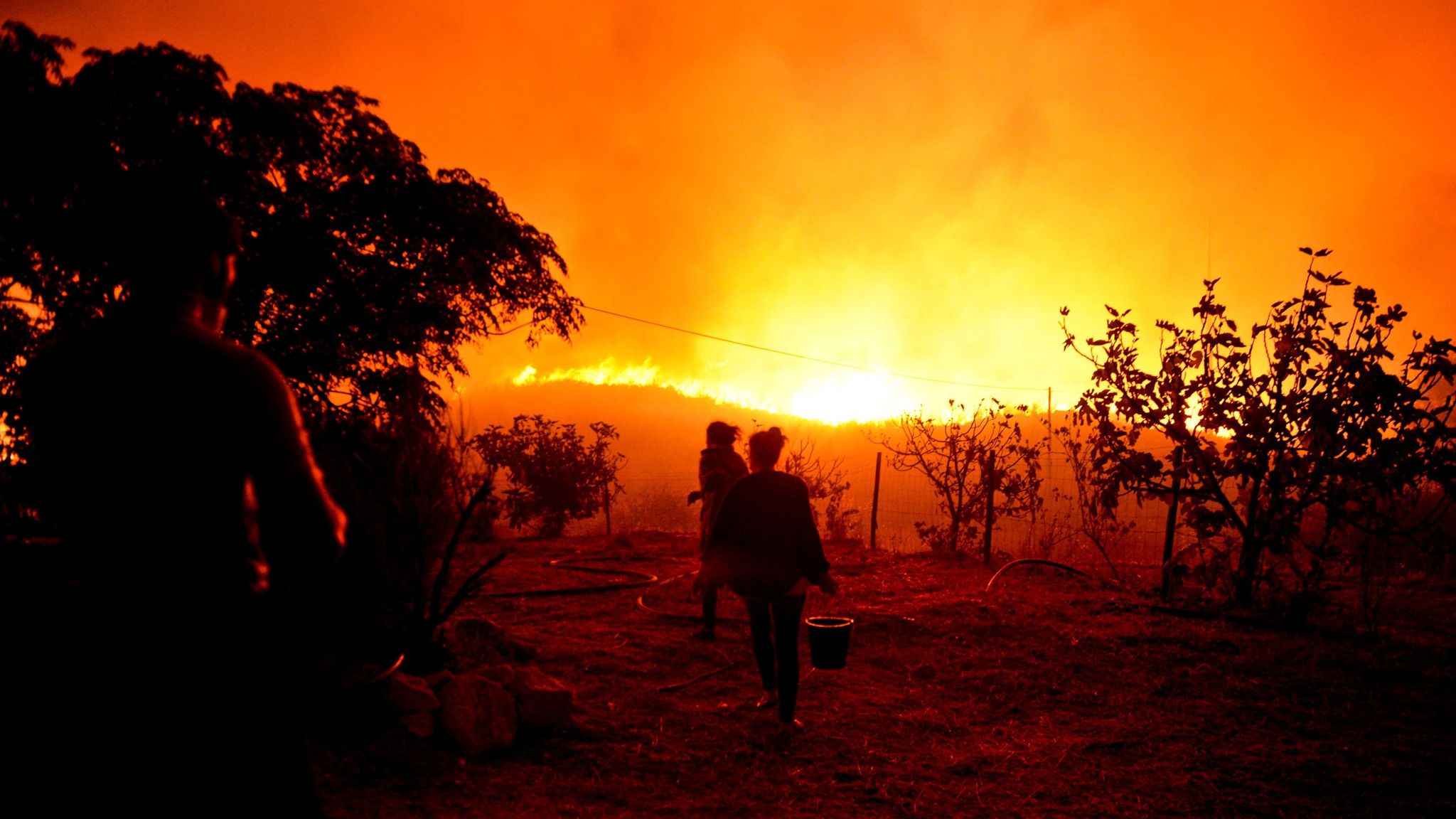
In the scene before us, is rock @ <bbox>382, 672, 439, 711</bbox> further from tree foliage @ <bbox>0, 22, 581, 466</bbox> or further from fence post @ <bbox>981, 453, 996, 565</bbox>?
fence post @ <bbox>981, 453, 996, 565</bbox>

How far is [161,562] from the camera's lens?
1572 millimetres

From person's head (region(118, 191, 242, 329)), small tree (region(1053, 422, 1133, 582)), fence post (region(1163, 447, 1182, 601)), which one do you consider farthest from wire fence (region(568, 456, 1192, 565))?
person's head (region(118, 191, 242, 329))

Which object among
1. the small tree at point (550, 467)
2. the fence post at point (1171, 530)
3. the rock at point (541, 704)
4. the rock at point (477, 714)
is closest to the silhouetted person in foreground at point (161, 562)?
the rock at point (477, 714)

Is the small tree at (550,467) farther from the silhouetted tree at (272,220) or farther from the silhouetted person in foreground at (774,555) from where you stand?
the silhouetted person in foreground at (774,555)

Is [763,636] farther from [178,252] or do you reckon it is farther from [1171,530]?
[1171,530]

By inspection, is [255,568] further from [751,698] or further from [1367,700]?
[1367,700]

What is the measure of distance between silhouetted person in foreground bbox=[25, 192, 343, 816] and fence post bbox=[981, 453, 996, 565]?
1180cm

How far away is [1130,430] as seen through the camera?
9.11m

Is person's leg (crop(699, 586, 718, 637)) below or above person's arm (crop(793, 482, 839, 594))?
below

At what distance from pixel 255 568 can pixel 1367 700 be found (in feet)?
24.6

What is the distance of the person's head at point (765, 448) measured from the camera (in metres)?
5.12

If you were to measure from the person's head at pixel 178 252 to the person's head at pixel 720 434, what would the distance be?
5379mm

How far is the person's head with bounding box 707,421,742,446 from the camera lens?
714 centimetres

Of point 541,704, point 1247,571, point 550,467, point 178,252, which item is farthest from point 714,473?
point 550,467
